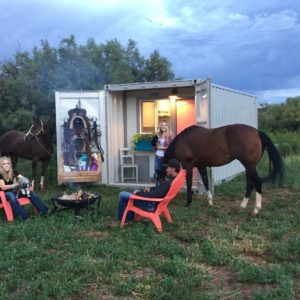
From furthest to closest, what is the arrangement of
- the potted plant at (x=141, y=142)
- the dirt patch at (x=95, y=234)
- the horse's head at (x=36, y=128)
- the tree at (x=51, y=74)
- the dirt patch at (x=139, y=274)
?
1. the tree at (x=51, y=74)
2. the potted plant at (x=141, y=142)
3. the horse's head at (x=36, y=128)
4. the dirt patch at (x=95, y=234)
5. the dirt patch at (x=139, y=274)

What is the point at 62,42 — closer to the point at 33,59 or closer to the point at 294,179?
the point at 33,59

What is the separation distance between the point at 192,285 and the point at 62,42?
14.3 meters

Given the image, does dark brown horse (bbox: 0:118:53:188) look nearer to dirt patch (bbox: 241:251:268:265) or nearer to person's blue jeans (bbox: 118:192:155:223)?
person's blue jeans (bbox: 118:192:155:223)

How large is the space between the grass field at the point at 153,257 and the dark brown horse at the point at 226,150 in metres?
0.73

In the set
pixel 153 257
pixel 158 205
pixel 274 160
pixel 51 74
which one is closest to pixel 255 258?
pixel 153 257

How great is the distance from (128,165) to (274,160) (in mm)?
4483

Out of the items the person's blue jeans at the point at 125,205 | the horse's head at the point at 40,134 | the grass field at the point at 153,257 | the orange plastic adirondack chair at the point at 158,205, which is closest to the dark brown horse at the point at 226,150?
the grass field at the point at 153,257

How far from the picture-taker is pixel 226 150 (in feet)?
25.0

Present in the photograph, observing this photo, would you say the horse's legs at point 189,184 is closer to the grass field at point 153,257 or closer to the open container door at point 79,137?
the grass field at point 153,257

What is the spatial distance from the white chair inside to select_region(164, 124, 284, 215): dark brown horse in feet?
9.76

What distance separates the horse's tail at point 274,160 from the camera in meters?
7.38

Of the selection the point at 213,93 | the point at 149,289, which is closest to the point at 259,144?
the point at 213,93

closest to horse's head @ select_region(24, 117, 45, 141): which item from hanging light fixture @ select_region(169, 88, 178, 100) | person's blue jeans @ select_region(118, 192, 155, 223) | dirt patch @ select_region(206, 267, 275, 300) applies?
hanging light fixture @ select_region(169, 88, 178, 100)

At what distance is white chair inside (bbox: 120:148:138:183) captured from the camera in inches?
438
